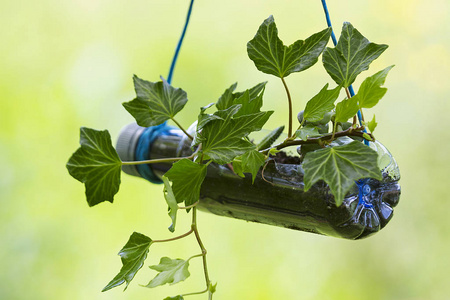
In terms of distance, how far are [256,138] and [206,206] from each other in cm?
11

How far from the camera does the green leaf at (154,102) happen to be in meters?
0.52

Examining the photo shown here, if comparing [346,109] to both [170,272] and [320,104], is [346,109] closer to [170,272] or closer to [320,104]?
[320,104]

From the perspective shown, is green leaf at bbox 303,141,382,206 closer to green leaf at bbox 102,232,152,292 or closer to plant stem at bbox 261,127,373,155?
plant stem at bbox 261,127,373,155

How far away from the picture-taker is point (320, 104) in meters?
0.43

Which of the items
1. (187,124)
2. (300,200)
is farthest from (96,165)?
(187,124)

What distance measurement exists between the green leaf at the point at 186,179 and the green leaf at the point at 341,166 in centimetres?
11

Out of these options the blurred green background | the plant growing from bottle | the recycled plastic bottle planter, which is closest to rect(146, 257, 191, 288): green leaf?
the plant growing from bottle

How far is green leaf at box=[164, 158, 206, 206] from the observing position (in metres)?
0.44

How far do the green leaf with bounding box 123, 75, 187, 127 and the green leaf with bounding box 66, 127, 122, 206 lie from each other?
0.04 metres

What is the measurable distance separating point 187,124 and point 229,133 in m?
0.90

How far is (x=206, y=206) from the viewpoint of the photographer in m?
0.58

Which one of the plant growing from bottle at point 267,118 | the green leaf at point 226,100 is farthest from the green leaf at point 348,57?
the green leaf at point 226,100
